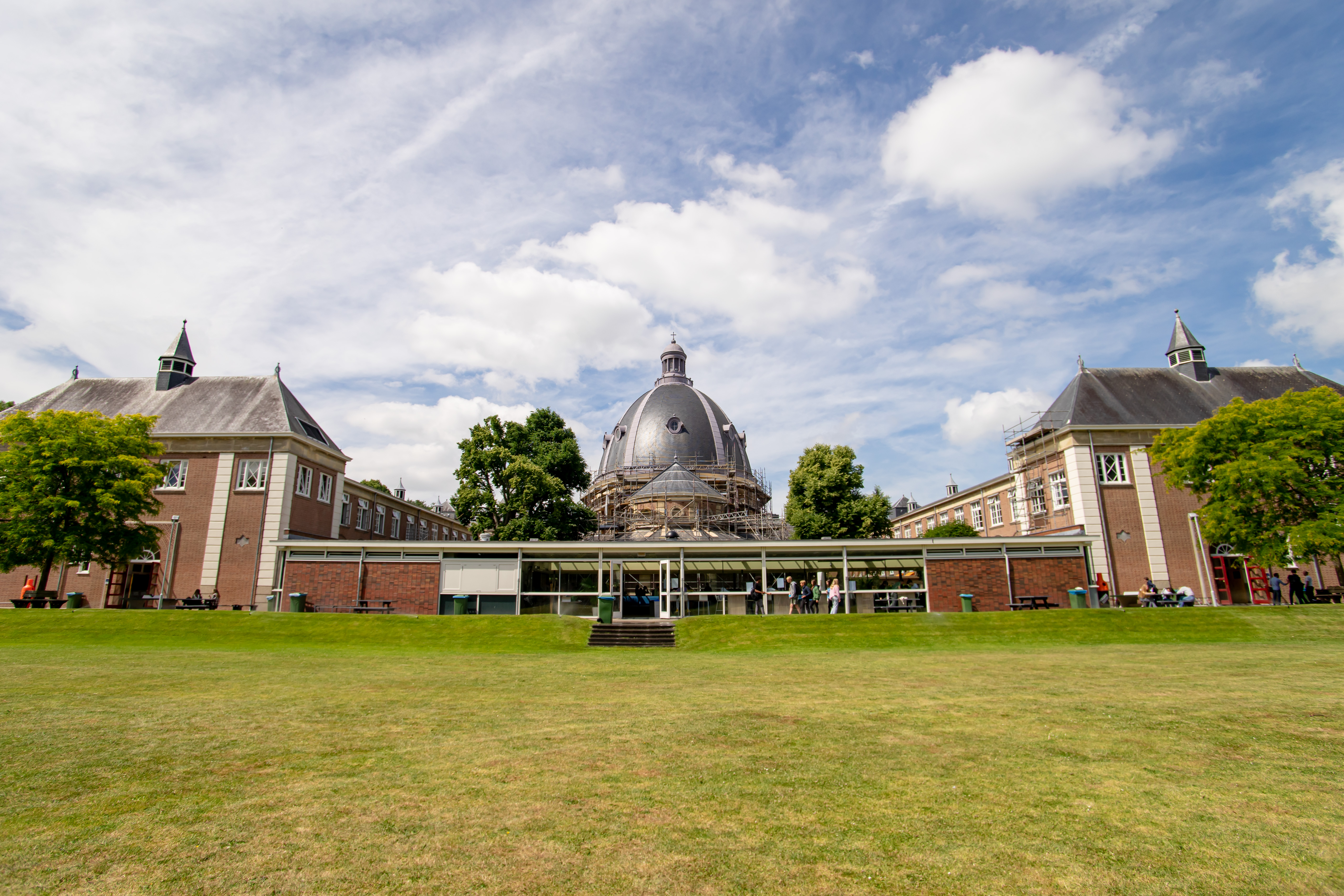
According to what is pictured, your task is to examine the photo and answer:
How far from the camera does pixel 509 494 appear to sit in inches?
1719

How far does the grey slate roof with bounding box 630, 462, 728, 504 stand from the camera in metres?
58.8

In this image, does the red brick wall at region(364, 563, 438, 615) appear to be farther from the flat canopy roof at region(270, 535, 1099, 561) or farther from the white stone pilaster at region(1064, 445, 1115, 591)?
the white stone pilaster at region(1064, 445, 1115, 591)

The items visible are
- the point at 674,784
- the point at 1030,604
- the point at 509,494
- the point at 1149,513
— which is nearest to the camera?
the point at 674,784

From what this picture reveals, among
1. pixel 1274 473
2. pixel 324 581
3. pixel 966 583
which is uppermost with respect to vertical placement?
pixel 1274 473

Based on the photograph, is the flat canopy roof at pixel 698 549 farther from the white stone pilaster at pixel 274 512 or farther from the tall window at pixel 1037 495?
the tall window at pixel 1037 495

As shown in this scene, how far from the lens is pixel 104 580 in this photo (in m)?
32.8

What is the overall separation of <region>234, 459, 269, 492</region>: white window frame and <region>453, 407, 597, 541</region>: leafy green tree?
11.1 m

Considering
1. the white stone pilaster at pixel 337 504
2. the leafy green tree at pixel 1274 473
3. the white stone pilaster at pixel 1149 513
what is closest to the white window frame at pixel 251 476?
the white stone pilaster at pixel 337 504

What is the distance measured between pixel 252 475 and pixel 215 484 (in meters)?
1.72

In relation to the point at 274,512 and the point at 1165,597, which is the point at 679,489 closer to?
the point at 274,512

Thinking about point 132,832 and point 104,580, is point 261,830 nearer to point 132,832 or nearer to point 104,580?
point 132,832

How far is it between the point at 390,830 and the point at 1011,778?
4500mm

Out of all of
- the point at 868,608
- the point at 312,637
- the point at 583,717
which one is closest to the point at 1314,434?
the point at 868,608

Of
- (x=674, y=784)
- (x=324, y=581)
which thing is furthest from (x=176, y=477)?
(x=674, y=784)
